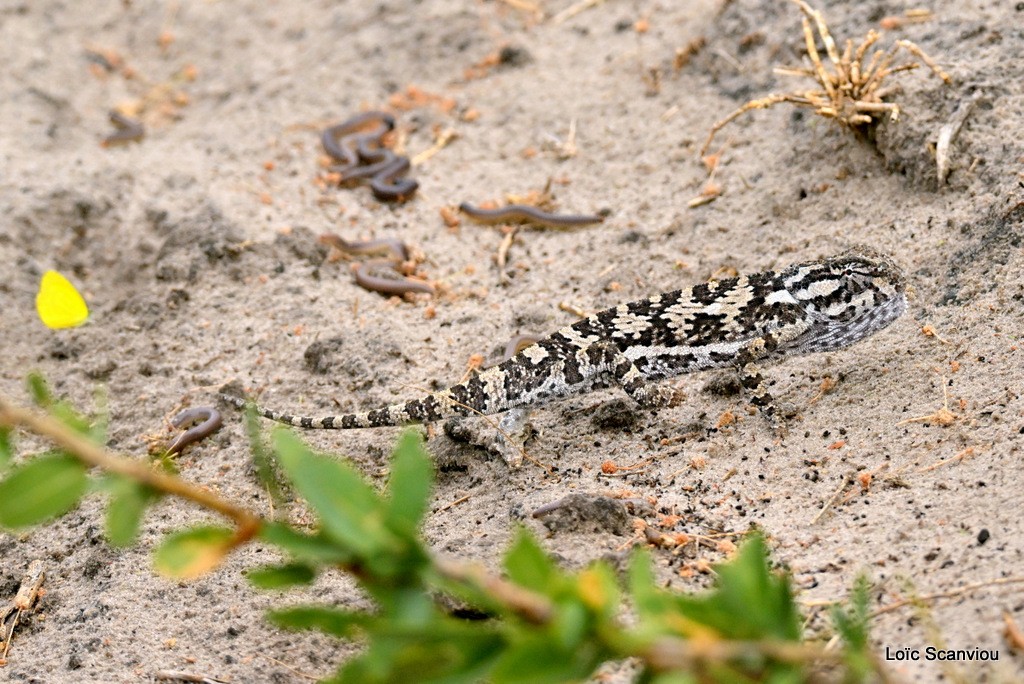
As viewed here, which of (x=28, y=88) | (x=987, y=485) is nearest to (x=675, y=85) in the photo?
(x=987, y=485)

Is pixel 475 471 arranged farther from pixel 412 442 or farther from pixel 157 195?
pixel 157 195

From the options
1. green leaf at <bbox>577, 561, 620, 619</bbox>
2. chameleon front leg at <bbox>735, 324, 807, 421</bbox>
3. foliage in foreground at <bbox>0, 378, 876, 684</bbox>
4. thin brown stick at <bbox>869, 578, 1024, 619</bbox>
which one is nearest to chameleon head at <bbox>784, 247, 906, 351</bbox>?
chameleon front leg at <bbox>735, 324, 807, 421</bbox>

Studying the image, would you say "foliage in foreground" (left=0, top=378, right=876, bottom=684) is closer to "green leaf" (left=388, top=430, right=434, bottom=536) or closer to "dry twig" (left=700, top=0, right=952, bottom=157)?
"green leaf" (left=388, top=430, right=434, bottom=536)

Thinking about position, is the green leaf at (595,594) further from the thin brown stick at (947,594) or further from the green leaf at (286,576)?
the thin brown stick at (947,594)

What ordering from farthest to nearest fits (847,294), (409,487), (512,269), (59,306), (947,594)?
(512,269) < (847,294) < (947,594) < (59,306) < (409,487)

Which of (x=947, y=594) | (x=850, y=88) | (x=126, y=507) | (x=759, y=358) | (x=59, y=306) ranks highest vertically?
(x=126, y=507)

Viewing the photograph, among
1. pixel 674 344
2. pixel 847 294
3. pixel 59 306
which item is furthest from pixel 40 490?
pixel 847 294

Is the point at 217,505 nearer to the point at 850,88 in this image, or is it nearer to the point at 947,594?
the point at 947,594

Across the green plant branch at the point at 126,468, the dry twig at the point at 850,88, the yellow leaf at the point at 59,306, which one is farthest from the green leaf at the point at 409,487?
the dry twig at the point at 850,88
